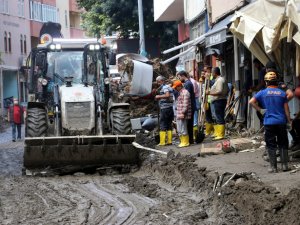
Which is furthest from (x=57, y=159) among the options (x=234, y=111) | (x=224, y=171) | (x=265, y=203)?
(x=234, y=111)

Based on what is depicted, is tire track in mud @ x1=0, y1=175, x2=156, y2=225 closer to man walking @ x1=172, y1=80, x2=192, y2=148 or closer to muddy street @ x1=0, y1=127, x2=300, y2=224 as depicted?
muddy street @ x1=0, y1=127, x2=300, y2=224

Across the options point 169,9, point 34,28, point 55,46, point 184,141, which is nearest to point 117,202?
point 55,46

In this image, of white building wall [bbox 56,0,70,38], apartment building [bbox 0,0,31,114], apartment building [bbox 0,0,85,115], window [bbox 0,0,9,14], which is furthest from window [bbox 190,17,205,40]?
white building wall [bbox 56,0,70,38]

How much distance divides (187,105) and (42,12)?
186 feet

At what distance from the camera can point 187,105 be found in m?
18.6

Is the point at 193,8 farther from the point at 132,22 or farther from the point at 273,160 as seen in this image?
the point at 273,160

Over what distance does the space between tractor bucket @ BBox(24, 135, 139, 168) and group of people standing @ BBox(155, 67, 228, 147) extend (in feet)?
11.2

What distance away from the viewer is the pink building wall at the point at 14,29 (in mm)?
61875

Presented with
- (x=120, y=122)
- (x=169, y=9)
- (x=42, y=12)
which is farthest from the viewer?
(x=42, y=12)

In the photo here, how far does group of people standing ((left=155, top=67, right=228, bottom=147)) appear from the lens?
18686 mm

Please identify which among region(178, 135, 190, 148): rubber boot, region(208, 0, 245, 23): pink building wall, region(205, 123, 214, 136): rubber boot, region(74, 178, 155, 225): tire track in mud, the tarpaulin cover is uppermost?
region(208, 0, 245, 23): pink building wall

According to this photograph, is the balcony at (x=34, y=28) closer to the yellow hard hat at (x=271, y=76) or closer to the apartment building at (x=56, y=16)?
the apartment building at (x=56, y=16)

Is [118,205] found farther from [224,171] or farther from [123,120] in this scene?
[123,120]

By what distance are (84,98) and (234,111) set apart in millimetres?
7512
